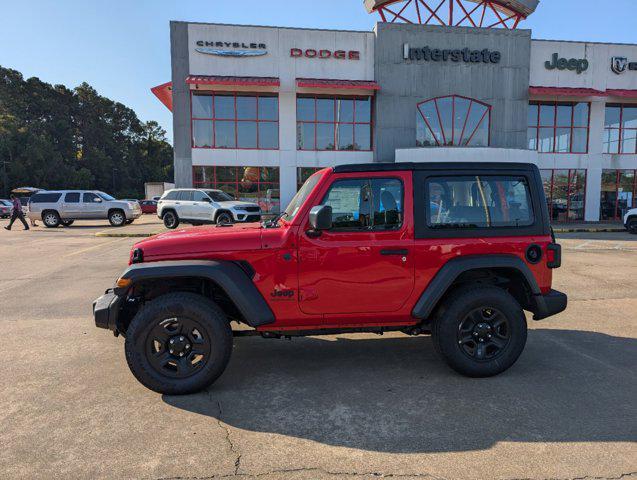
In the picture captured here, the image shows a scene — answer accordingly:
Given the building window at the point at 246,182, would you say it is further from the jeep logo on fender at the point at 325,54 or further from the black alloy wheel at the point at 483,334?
the black alloy wheel at the point at 483,334

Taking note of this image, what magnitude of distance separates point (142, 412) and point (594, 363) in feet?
14.0

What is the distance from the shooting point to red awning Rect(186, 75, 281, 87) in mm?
20656

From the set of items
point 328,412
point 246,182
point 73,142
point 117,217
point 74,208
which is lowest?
point 328,412

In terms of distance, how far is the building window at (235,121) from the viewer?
22188 mm

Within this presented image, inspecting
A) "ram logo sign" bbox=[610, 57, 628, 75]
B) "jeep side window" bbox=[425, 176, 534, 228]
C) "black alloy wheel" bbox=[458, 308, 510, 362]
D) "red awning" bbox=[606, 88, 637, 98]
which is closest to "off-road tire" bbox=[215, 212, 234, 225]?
"jeep side window" bbox=[425, 176, 534, 228]

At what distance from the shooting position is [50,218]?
66.1ft

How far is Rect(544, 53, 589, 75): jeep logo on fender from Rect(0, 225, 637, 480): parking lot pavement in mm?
23186

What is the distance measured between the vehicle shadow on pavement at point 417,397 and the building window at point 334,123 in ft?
63.9

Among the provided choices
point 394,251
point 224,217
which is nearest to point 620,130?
point 224,217

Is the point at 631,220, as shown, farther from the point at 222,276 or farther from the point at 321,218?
the point at 222,276

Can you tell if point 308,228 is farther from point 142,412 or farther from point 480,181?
point 142,412

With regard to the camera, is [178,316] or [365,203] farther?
[365,203]

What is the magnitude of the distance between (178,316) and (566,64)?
1082 inches

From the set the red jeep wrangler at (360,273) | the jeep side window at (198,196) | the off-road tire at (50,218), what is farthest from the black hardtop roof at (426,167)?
the off-road tire at (50,218)
